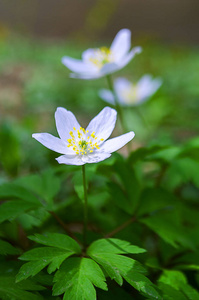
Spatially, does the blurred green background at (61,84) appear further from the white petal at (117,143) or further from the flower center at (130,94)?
the white petal at (117,143)

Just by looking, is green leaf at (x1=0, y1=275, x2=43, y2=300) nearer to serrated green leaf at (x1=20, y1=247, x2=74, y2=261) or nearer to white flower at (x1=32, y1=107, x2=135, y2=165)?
serrated green leaf at (x1=20, y1=247, x2=74, y2=261)

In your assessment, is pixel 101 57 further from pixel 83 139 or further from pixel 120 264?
pixel 120 264

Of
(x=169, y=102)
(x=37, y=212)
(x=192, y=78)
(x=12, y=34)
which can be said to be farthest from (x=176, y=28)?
(x=37, y=212)

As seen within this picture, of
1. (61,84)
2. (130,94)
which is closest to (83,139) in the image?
(130,94)

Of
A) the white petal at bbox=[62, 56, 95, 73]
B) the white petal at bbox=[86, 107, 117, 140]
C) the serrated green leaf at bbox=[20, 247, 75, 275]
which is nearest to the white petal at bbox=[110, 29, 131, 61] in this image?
the white petal at bbox=[62, 56, 95, 73]

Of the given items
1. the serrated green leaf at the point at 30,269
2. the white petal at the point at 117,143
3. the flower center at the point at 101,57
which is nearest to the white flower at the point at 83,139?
the white petal at the point at 117,143
